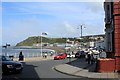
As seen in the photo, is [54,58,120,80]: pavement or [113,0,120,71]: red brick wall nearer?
[54,58,120,80]: pavement

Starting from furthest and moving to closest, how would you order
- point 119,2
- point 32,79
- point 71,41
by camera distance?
point 71,41 → point 119,2 → point 32,79

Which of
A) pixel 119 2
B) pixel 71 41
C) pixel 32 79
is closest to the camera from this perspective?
pixel 32 79

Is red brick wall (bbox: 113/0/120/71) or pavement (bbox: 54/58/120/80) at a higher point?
red brick wall (bbox: 113/0/120/71)

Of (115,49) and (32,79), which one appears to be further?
(115,49)

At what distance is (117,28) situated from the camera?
21281mm

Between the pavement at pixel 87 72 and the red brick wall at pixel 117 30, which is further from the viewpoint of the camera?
the red brick wall at pixel 117 30

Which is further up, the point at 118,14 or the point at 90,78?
the point at 118,14

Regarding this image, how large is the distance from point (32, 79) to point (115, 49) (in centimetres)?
680

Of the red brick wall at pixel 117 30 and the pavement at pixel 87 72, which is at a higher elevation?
the red brick wall at pixel 117 30

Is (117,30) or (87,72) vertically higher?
(117,30)

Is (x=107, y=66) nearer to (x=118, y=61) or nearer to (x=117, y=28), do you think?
(x=118, y=61)

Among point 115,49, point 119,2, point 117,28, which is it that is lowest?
point 115,49

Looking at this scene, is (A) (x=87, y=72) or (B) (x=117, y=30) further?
(A) (x=87, y=72)

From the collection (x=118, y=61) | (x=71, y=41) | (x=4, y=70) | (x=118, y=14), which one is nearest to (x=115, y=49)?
(x=118, y=61)
